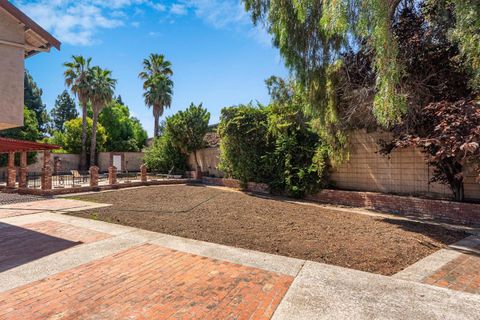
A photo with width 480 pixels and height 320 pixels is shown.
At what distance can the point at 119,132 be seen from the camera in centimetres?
3791

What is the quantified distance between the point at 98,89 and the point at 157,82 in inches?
219

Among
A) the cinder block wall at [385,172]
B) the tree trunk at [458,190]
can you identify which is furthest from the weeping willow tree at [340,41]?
the tree trunk at [458,190]

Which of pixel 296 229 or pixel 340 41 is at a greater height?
pixel 340 41

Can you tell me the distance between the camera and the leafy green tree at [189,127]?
68.5 feet

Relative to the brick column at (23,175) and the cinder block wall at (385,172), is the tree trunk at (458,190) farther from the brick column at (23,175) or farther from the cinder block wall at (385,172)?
the brick column at (23,175)

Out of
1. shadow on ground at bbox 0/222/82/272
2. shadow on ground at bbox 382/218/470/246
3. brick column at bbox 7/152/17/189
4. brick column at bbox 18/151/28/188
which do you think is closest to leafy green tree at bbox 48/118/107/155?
brick column at bbox 7/152/17/189

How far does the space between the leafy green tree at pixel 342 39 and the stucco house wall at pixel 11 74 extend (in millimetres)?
7013

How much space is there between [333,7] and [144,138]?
37.4 m

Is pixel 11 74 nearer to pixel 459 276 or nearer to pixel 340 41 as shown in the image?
pixel 340 41

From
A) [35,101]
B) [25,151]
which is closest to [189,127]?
[25,151]

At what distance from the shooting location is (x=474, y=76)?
22.9ft

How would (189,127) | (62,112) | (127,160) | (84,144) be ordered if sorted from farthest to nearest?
(62,112) → (127,160) → (84,144) → (189,127)

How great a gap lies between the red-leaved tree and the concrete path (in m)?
2.95

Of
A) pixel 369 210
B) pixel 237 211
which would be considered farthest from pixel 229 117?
pixel 369 210
